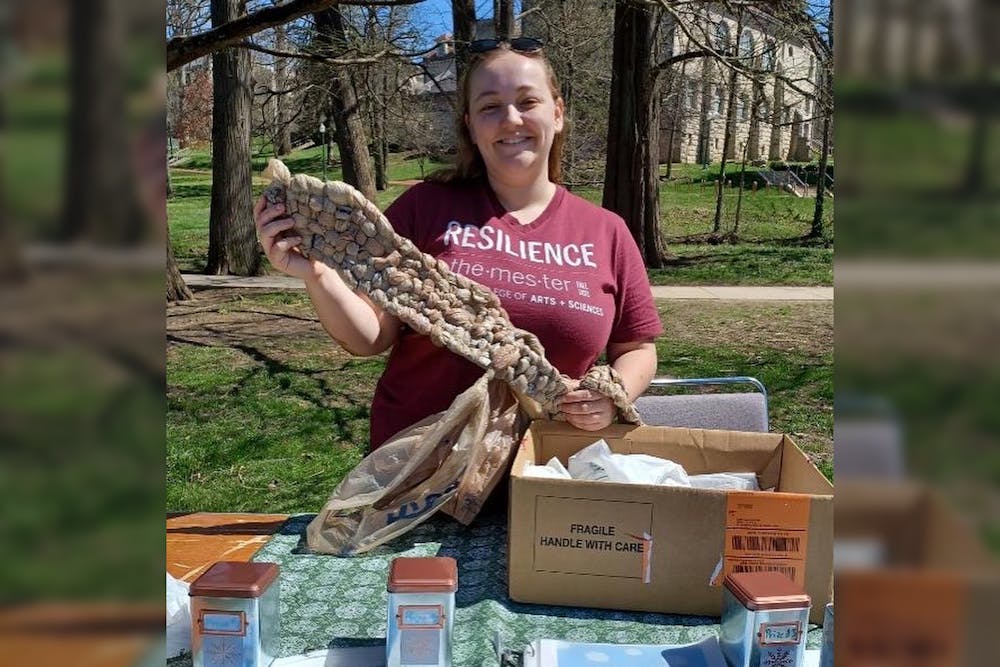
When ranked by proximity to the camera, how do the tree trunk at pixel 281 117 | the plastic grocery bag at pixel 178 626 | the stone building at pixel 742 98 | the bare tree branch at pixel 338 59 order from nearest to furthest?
1. the plastic grocery bag at pixel 178 626
2. the bare tree branch at pixel 338 59
3. the stone building at pixel 742 98
4. the tree trunk at pixel 281 117

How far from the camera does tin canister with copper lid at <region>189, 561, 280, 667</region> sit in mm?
915

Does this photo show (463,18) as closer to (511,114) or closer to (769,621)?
(511,114)

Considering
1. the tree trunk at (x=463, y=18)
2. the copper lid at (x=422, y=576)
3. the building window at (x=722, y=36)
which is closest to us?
the copper lid at (x=422, y=576)

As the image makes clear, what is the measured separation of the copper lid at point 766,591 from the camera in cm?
93

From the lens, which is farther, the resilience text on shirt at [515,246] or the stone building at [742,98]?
the stone building at [742,98]

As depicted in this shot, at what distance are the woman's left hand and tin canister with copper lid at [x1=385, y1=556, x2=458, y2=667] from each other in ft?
1.68

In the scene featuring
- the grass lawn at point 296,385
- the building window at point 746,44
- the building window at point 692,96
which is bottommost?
the grass lawn at point 296,385

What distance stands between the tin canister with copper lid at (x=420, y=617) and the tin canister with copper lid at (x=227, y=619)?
15 cm

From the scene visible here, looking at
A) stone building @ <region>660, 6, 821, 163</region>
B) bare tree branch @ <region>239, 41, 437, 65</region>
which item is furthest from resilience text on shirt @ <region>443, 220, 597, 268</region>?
stone building @ <region>660, 6, 821, 163</region>

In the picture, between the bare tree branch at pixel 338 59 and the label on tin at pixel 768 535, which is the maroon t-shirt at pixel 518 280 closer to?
the label on tin at pixel 768 535
